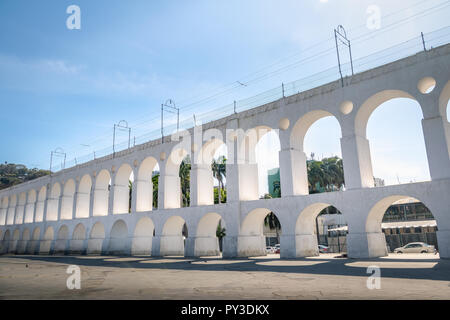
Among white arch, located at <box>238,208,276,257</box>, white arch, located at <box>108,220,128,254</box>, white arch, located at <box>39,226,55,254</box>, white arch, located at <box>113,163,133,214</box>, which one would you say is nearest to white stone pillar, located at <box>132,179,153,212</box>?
white arch, located at <box>113,163,133,214</box>

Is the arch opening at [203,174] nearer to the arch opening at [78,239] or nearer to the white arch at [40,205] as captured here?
the arch opening at [78,239]

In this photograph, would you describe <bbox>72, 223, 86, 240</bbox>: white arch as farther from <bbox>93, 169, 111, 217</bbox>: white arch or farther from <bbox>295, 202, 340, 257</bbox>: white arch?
<bbox>295, 202, 340, 257</bbox>: white arch

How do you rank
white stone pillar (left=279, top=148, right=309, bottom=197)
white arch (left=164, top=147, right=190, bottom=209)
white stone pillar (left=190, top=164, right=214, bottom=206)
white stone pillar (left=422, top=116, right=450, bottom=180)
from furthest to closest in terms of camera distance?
white arch (left=164, top=147, right=190, bottom=209) < white stone pillar (left=190, top=164, right=214, bottom=206) < white stone pillar (left=279, top=148, right=309, bottom=197) < white stone pillar (left=422, top=116, right=450, bottom=180)

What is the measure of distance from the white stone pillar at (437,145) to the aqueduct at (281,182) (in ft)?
0.13

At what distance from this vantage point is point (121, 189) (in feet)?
102

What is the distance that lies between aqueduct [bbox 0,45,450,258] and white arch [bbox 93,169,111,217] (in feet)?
0.29

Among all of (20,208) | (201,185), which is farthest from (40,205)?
(201,185)

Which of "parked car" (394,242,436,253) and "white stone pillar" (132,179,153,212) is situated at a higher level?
"white stone pillar" (132,179,153,212)

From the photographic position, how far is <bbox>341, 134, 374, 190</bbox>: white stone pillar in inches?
702

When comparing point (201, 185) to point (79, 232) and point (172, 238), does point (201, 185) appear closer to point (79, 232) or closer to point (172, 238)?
point (172, 238)

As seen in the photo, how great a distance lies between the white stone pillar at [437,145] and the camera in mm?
15305

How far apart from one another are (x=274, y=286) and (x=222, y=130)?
15.6 m

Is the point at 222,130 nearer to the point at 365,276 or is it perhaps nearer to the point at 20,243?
the point at 365,276

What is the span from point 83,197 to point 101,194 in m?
3.33
